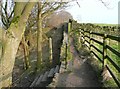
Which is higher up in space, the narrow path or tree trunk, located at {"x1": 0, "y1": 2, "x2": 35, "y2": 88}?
tree trunk, located at {"x1": 0, "y1": 2, "x2": 35, "y2": 88}

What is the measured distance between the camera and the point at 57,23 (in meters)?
32.7

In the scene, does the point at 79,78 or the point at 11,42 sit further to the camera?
the point at 11,42

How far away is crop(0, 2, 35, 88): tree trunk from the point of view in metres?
8.61

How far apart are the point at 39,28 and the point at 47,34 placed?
11.2m

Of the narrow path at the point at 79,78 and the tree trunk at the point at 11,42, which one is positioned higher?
the tree trunk at the point at 11,42

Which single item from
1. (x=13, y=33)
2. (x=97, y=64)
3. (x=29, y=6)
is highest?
(x=29, y=6)

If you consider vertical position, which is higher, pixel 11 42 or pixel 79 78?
pixel 11 42

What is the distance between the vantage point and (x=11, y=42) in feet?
28.5

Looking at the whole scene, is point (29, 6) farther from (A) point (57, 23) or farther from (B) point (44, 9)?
(A) point (57, 23)

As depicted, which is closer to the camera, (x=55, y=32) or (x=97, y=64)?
(x=97, y=64)

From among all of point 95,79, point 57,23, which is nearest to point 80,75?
point 95,79

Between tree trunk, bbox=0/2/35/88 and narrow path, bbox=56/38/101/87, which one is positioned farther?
tree trunk, bbox=0/2/35/88

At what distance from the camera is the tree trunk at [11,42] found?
28.2ft

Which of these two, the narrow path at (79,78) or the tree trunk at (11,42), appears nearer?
the narrow path at (79,78)
